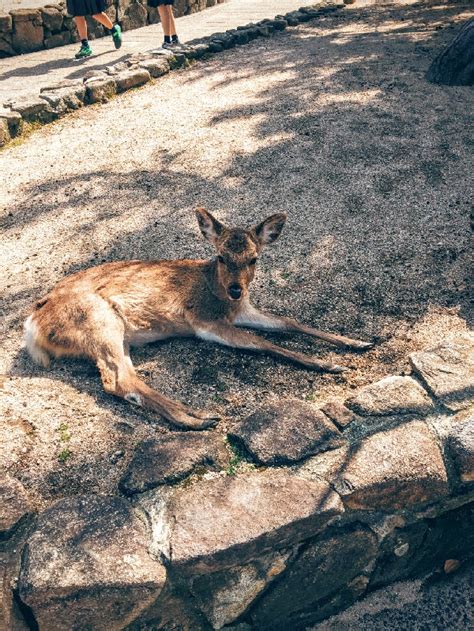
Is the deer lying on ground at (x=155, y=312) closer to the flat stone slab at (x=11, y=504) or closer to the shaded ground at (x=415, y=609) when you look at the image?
the flat stone slab at (x=11, y=504)

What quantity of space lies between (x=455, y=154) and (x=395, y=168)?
64 centimetres

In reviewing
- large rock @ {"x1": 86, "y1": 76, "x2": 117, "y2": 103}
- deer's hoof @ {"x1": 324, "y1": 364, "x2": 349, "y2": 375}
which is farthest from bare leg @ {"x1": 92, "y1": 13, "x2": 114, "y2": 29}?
deer's hoof @ {"x1": 324, "y1": 364, "x2": 349, "y2": 375}

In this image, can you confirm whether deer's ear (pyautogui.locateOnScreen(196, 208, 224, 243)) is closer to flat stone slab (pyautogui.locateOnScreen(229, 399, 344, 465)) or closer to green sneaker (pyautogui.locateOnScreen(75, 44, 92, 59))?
flat stone slab (pyautogui.locateOnScreen(229, 399, 344, 465))

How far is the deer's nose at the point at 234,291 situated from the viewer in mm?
4008

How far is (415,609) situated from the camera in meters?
3.24

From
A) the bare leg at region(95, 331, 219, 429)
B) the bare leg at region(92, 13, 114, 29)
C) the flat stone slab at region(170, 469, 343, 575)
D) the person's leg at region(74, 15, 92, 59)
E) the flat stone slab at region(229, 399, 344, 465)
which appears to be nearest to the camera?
the flat stone slab at region(170, 469, 343, 575)

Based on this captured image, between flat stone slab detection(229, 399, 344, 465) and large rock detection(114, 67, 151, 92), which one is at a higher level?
large rock detection(114, 67, 151, 92)

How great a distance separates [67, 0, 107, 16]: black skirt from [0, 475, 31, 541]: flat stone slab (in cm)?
913

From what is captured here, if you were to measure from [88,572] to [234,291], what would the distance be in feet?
6.41

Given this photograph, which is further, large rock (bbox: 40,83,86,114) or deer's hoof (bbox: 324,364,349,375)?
large rock (bbox: 40,83,86,114)

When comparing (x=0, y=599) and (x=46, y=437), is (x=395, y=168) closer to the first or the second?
(x=46, y=437)

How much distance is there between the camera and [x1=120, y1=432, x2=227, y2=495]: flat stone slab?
2883 millimetres

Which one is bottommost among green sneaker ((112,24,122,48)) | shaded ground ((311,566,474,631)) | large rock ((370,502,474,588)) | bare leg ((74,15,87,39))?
shaded ground ((311,566,474,631))

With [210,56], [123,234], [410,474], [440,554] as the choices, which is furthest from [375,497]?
[210,56]
